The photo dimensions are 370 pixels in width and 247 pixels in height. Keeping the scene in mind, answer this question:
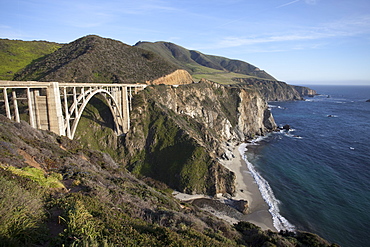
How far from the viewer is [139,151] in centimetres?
4550

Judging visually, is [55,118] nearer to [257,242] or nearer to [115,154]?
[115,154]

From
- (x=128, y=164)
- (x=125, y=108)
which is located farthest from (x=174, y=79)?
(x=128, y=164)

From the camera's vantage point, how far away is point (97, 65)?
6119 cm

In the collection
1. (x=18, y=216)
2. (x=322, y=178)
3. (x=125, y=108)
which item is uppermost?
(x=125, y=108)

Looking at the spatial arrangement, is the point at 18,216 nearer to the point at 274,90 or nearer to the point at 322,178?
the point at 322,178

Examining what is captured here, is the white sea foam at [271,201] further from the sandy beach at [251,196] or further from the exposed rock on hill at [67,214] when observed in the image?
the exposed rock on hill at [67,214]

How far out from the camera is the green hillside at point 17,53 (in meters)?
58.5

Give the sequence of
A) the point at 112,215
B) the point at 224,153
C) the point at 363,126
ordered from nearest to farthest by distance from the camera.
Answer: the point at 112,215 → the point at 224,153 → the point at 363,126

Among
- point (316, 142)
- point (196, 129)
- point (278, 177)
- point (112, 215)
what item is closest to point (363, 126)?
point (316, 142)

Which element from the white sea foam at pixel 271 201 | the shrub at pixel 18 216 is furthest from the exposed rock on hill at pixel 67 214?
the white sea foam at pixel 271 201

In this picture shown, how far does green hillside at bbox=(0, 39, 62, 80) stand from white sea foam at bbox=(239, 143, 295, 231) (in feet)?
220

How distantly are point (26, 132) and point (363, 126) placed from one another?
108 meters

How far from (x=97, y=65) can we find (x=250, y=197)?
55.5 metres

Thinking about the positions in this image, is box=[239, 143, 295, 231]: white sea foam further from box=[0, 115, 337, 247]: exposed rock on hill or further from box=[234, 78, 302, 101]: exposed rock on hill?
box=[234, 78, 302, 101]: exposed rock on hill
